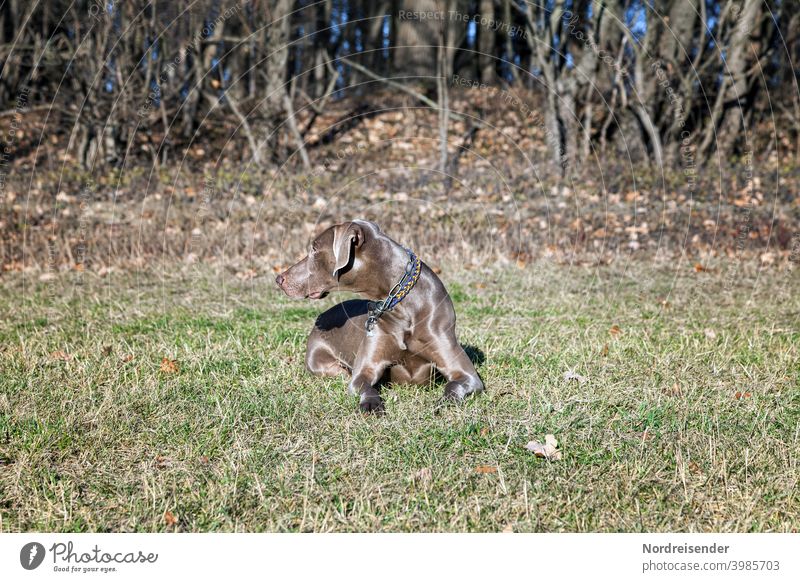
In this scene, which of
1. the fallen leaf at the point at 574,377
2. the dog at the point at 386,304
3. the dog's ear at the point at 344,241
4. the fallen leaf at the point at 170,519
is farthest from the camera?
the fallen leaf at the point at 574,377

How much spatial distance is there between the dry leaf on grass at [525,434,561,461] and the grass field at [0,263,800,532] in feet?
0.17

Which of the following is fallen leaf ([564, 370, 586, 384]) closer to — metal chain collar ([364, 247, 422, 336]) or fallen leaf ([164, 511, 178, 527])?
metal chain collar ([364, 247, 422, 336])

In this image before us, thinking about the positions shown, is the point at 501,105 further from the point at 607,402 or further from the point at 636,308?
the point at 607,402

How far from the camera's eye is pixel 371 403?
4.70 m

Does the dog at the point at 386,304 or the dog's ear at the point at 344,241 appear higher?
the dog's ear at the point at 344,241

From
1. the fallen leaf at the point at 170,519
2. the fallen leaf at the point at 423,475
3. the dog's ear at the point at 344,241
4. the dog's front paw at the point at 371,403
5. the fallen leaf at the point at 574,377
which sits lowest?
the fallen leaf at the point at 574,377

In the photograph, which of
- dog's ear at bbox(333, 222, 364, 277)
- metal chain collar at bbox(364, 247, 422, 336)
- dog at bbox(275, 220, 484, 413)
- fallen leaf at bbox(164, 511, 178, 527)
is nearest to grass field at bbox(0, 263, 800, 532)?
fallen leaf at bbox(164, 511, 178, 527)

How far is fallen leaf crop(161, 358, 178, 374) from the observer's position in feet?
18.3

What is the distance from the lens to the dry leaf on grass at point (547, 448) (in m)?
4.00

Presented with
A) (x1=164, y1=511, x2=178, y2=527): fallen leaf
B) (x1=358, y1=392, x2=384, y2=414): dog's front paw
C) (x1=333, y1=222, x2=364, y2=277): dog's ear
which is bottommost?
(x1=358, y1=392, x2=384, y2=414): dog's front paw

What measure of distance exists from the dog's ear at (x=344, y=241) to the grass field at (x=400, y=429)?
3.10 ft

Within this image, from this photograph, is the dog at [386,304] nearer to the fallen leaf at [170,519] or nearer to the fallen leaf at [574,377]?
the fallen leaf at [574,377]

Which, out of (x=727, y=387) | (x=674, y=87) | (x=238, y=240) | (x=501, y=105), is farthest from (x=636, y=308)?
(x=501, y=105)
